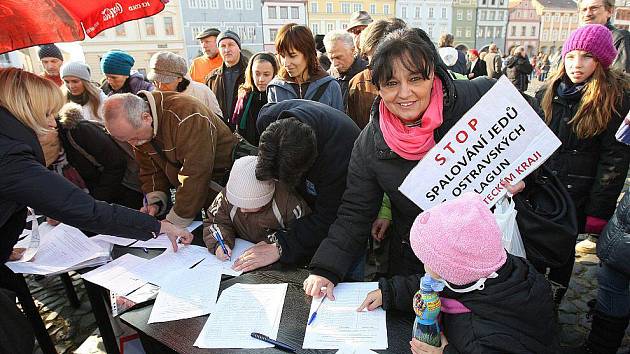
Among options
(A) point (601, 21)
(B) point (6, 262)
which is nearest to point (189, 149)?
(B) point (6, 262)

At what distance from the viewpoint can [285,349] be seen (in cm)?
145

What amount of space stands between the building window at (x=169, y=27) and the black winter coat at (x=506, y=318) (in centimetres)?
4161

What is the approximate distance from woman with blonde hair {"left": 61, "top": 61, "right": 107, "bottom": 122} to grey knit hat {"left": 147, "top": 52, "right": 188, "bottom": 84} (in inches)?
23.3

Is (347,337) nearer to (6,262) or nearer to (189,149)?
(189,149)

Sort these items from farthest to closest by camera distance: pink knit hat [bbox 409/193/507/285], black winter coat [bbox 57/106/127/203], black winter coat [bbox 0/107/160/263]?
1. black winter coat [bbox 57/106/127/203]
2. black winter coat [bbox 0/107/160/263]
3. pink knit hat [bbox 409/193/507/285]

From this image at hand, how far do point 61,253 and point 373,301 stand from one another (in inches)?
70.7

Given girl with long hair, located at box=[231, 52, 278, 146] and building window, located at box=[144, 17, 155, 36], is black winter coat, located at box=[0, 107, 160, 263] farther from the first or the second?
building window, located at box=[144, 17, 155, 36]

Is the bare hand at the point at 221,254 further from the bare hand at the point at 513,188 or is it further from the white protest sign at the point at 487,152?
the bare hand at the point at 513,188

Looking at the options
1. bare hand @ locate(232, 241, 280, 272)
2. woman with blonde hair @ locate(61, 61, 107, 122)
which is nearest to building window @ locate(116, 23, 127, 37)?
woman with blonde hair @ locate(61, 61, 107, 122)

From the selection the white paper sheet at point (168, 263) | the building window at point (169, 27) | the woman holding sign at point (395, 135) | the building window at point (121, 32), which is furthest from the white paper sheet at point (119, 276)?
the building window at point (169, 27)

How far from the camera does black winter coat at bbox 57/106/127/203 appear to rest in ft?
9.70

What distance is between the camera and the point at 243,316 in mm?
1648

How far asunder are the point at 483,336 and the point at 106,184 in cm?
287

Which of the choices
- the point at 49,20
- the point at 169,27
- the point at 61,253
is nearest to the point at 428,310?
the point at 49,20
